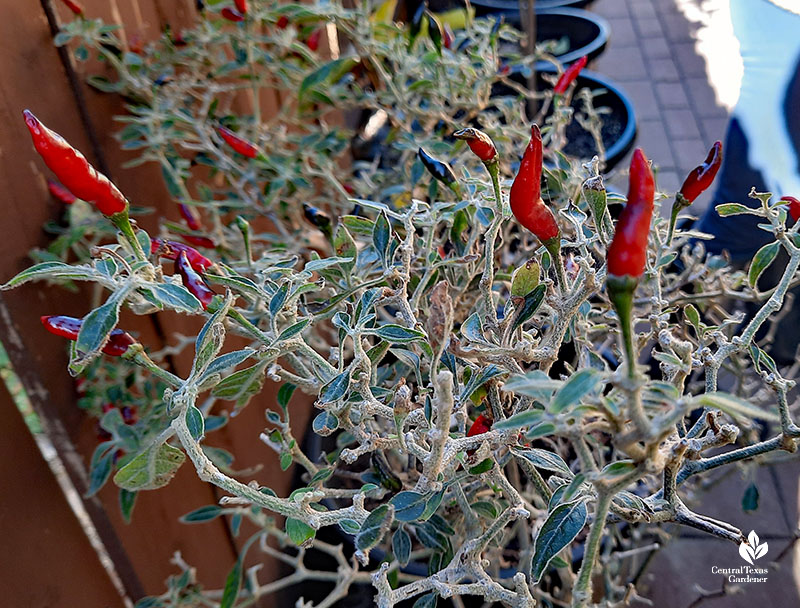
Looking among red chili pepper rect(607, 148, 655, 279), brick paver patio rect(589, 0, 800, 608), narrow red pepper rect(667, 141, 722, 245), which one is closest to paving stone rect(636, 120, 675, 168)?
brick paver patio rect(589, 0, 800, 608)

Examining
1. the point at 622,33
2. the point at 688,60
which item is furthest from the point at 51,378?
the point at 622,33

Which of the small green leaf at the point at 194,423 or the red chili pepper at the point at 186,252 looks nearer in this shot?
the small green leaf at the point at 194,423

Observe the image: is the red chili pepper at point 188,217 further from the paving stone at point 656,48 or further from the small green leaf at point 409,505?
the paving stone at point 656,48

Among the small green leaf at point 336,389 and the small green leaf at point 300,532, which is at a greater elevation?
the small green leaf at point 336,389

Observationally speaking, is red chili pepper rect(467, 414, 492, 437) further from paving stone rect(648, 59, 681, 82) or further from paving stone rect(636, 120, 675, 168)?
paving stone rect(648, 59, 681, 82)

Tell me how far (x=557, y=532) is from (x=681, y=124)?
300 centimetres

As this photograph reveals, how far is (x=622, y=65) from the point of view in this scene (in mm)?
3496

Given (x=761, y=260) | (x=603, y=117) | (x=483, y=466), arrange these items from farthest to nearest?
(x=603, y=117) → (x=761, y=260) → (x=483, y=466)

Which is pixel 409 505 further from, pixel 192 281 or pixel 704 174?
pixel 704 174

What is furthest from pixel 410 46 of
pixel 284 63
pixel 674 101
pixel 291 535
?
pixel 674 101

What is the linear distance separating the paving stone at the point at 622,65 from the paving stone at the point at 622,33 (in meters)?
0.08

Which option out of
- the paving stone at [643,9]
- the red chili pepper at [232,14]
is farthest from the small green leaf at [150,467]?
the paving stone at [643,9]

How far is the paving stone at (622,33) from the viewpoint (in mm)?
3699

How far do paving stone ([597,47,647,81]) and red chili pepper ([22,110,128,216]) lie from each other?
3.28 m
